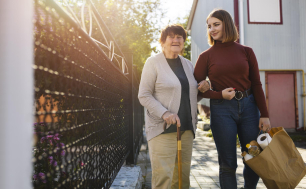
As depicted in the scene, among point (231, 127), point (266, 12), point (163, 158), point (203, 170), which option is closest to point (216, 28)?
point (231, 127)

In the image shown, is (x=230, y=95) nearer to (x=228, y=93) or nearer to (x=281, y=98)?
(x=228, y=93)

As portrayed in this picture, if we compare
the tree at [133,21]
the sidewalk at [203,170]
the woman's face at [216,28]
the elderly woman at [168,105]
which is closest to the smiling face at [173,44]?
the elderly woman at [168,105]

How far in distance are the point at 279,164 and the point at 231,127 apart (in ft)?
1.64

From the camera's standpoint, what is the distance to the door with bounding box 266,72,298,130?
9.83m

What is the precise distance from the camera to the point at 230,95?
2.43m

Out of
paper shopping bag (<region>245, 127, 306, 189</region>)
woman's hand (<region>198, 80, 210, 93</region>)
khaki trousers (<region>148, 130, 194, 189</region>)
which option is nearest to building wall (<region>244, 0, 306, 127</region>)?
woman's hand (<region>198, 80, 210, 93</region>)

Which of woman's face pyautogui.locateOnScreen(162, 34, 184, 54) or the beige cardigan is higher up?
woman's face pyautogui.locateOnScreen(162, 34, 184, 54)

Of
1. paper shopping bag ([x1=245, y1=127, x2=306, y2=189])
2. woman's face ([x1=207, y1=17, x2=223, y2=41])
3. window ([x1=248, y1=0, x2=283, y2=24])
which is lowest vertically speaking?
paper shopping bag ([x1=245, y1=127, x2=306, y2=189])

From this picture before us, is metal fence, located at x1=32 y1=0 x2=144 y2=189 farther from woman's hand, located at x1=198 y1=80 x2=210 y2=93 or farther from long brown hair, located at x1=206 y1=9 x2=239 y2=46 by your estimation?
long brown hair, located at x1=206 y1=9 x2=239 y2=46

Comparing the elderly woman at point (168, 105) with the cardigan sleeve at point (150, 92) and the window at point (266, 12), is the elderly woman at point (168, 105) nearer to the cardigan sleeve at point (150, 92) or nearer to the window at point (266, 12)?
the cardigan sleeve at point (150, 92)

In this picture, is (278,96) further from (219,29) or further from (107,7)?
(219,29)

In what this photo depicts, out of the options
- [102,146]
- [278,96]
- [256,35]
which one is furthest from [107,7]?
[102,146]

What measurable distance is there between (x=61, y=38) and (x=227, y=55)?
5.95ft

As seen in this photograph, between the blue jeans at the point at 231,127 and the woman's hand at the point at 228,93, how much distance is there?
7 cm
